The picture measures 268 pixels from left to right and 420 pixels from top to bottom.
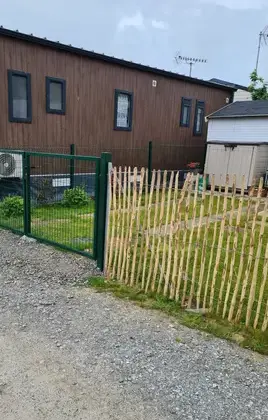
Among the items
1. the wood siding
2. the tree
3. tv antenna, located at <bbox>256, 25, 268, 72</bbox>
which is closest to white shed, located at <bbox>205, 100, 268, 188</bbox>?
the wood siding

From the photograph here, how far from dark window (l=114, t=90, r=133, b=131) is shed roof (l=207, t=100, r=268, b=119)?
4.01 meters

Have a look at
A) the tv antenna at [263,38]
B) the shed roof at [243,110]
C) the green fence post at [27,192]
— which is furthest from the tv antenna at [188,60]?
the green fence post at [27,192]

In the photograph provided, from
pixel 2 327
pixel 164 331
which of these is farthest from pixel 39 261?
pixel 164 331

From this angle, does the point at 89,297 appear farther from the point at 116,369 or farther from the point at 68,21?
the point at 68,21

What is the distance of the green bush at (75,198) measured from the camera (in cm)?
687

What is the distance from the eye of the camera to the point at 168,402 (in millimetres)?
2254

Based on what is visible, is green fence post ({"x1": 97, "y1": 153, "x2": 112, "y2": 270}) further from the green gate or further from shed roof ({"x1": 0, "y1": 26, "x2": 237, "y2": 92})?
shed roof ({"x1": 0, "y1": 26, "x2": 237, "y2": 92})

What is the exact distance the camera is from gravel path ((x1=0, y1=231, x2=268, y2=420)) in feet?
7.19

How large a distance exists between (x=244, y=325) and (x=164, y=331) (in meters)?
0.78

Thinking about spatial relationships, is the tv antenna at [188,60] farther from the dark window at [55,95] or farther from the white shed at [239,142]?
the dark window at [55,95]

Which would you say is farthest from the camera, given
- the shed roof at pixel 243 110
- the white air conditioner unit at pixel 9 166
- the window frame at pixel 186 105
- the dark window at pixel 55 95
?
the window frame at pixel 186 105

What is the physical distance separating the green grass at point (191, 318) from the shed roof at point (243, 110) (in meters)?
11.0

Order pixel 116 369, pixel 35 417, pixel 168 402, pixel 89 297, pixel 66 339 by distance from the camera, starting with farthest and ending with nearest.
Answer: pixel 89 297, pixel 66 339, pixel 116 369, pixel 168 402, pixel 35 417

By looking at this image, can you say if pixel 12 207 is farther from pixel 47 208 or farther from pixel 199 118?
pixel 199 118
